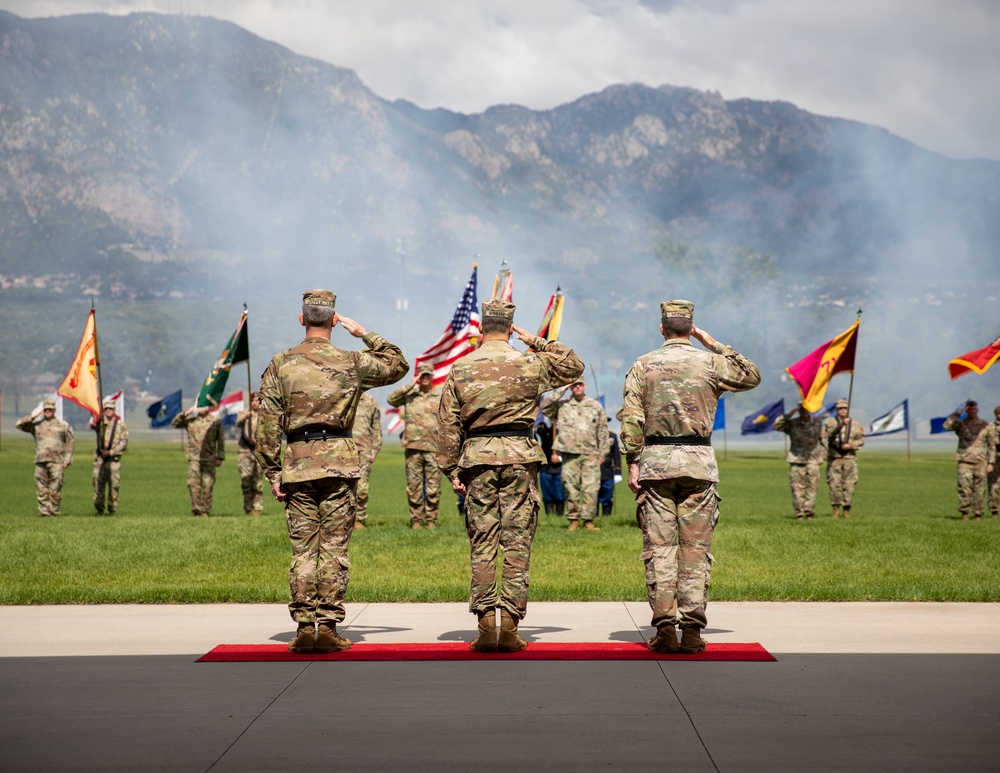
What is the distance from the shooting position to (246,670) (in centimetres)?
693

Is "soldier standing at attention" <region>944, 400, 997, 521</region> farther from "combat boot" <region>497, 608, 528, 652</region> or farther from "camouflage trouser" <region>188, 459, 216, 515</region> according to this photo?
"combat boot" <region>497, 608, 528, 652</region>

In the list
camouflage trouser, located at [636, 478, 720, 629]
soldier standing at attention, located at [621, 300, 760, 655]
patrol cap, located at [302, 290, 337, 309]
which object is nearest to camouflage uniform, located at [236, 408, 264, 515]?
patrol cap, located at [302, 290, 337, 309]

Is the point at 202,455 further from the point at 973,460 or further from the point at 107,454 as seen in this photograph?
the point at 973,460

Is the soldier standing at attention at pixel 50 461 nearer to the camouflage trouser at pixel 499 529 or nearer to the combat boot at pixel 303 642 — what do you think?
the combat boot at pixel 303 642

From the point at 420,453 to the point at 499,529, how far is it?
32.8ft

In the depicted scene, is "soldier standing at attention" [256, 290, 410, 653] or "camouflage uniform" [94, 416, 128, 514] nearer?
"soldier standing at attention" [256, 290, 410, 653]

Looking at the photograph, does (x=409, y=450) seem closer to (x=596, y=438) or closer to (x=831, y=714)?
(x=596, y=438)

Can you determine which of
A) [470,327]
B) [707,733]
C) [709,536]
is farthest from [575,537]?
[707,733]

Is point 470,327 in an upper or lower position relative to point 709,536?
upper

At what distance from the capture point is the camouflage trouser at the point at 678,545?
7500 millimetres

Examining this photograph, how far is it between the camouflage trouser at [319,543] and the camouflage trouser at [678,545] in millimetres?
1924

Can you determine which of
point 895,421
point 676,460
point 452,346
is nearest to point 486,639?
point 676,460

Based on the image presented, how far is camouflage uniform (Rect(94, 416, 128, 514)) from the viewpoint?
21.2m

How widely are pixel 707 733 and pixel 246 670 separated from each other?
2.87m
